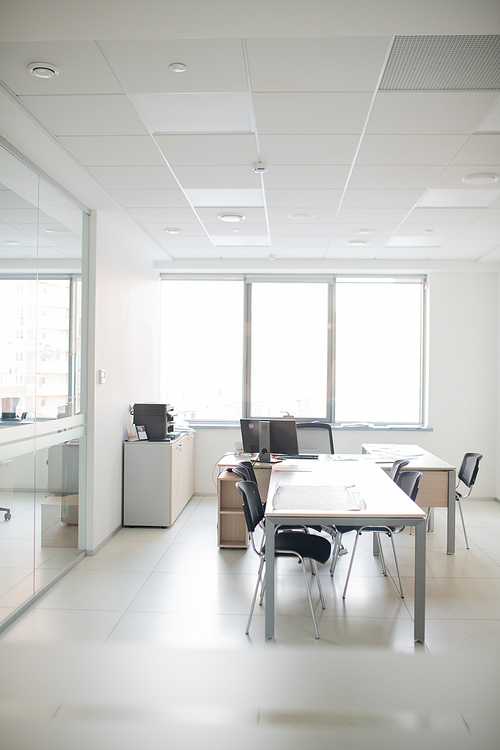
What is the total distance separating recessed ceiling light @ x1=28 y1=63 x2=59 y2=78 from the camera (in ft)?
7.63

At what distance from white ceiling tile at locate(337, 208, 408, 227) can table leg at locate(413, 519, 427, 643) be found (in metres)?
2.79

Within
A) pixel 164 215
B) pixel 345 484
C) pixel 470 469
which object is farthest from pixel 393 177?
pixel 470 469

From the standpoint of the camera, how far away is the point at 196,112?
2.83 metres

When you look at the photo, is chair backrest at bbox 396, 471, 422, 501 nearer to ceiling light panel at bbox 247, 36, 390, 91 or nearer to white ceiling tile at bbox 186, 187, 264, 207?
white ceiling tile at bbox 186, 187, 264, 207

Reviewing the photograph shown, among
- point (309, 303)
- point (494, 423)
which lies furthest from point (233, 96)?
point (494, 423)

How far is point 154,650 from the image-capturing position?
88 centimetres

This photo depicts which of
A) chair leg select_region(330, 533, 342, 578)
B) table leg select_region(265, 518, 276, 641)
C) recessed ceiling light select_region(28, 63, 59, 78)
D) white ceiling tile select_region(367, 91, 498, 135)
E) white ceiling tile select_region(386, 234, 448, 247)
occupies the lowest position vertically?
chair leg select_region(330, 533, 342, 578)

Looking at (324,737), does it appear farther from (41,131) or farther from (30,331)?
(41,131)

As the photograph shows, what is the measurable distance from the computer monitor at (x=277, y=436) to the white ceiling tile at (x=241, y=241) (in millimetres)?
2045

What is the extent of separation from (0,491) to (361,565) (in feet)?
9.44

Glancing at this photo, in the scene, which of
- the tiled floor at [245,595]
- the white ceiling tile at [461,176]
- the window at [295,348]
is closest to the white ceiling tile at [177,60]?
the white ceiling tile at [461,176]

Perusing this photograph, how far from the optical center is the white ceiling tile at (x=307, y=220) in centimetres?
464

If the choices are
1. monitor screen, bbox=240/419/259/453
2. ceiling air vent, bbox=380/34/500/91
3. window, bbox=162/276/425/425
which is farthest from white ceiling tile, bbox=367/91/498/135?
window, bbox=162/276/425/425

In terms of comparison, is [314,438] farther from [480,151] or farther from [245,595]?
[480,151]
